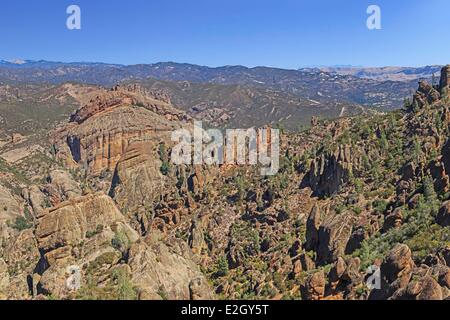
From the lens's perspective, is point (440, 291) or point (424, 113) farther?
point (424, 113)

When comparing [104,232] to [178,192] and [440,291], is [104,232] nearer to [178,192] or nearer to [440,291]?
[178,192]

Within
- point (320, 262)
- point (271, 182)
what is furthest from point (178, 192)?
point (320, 262)

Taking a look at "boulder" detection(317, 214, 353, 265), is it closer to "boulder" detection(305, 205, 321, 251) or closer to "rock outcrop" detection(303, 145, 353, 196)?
"boulder" detection(305, 205, 321, 251)

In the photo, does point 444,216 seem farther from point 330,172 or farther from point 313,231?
point 330,172

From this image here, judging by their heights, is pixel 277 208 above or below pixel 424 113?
below

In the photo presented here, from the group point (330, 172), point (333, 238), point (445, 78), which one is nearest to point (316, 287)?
point (333, 238)

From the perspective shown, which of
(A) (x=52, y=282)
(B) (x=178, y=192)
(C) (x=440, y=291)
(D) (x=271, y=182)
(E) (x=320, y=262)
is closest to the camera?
(C) (x=440, y=291)

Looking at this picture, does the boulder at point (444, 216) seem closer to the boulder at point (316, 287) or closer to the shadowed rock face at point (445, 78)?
the boulder at point (316, 287)

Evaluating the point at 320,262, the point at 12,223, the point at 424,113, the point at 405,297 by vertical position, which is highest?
the point at 424,113

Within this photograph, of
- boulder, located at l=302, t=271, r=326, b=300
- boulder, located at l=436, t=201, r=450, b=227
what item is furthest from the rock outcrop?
boulder, located at l=302, t=271, r=326, b=300

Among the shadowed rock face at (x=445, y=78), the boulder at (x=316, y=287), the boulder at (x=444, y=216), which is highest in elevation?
the shadowed rock face at (x=445, y=78)

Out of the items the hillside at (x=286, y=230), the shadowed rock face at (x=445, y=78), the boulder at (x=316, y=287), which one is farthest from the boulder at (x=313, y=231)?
the shadowed rock face at (x=445, y=78)
